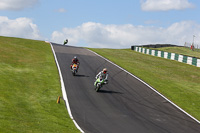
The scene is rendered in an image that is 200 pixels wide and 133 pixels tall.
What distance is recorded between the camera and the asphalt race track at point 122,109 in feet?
50.5

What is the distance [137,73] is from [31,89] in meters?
13.5

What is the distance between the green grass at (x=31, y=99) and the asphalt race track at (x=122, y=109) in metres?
1.03

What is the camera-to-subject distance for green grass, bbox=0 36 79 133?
513 inches

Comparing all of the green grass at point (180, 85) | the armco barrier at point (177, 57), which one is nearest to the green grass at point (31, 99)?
the green grass at point (180, 85)

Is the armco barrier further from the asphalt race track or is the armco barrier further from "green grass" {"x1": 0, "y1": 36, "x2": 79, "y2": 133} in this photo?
"green grass" {"x1": 0, "y1": 36, "x2": 79, "y2": 133}

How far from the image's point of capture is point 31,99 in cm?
1772

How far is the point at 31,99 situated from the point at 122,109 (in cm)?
564

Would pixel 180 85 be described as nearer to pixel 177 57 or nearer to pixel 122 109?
pixel 122 109

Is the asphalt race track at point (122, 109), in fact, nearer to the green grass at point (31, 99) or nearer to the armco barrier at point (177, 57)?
the green grass at point (31, 99)

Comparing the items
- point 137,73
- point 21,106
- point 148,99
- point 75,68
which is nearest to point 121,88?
point 148,99

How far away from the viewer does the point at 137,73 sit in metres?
30.4

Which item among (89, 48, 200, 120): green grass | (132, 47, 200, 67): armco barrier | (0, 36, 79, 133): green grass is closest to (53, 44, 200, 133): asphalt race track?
(0, 36, 79, 133): green grass

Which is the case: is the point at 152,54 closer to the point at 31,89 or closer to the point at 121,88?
the point at 121,88

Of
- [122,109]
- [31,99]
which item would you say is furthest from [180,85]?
[31,99]
